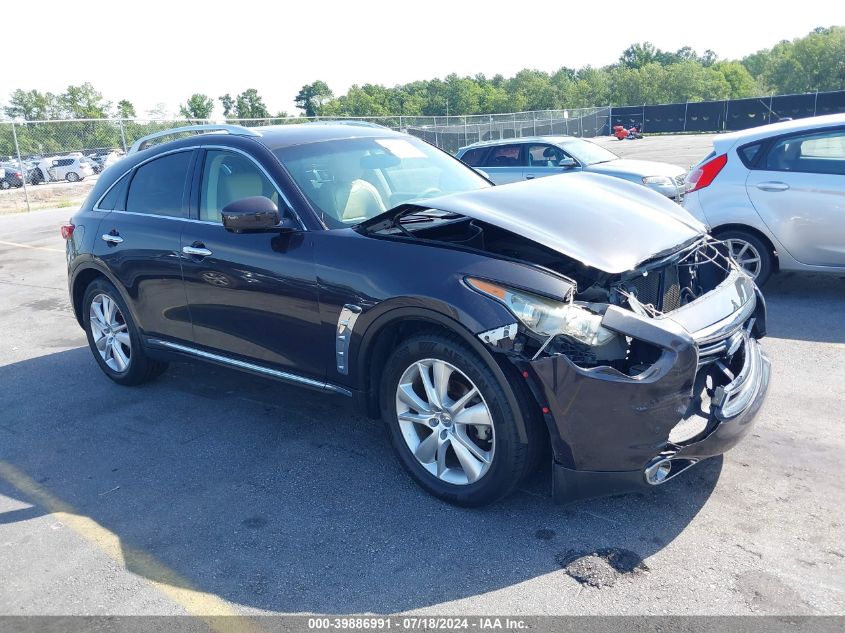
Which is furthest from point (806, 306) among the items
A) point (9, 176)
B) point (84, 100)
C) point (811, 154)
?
point (84, 100)

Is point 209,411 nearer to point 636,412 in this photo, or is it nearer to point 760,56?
point 636,412

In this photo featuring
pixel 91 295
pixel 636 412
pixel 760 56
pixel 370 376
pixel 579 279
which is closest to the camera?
pixel 636 412

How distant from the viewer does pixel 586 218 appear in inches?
151

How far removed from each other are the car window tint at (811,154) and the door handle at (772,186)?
0.16 m

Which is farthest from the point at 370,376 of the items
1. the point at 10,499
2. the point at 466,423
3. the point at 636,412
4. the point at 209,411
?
the point at 10,499

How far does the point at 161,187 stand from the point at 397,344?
2.46m

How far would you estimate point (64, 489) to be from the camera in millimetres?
4129

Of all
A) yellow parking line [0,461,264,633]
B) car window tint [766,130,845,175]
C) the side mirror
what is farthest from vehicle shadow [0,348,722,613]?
car window tint [766,130,845,175]

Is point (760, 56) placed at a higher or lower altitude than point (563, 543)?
higher

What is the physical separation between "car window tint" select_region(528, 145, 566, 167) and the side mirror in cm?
934

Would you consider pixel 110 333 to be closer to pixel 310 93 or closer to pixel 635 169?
pixel 635 169

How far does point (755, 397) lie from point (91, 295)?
4915 millimetres

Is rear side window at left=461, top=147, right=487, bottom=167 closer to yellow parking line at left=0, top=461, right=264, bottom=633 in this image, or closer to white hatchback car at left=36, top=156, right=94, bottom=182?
yellow parking line at left=0, top=461, right=264, bottom=633

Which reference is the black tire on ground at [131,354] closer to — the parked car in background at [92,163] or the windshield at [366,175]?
the windshield at [366,175]
